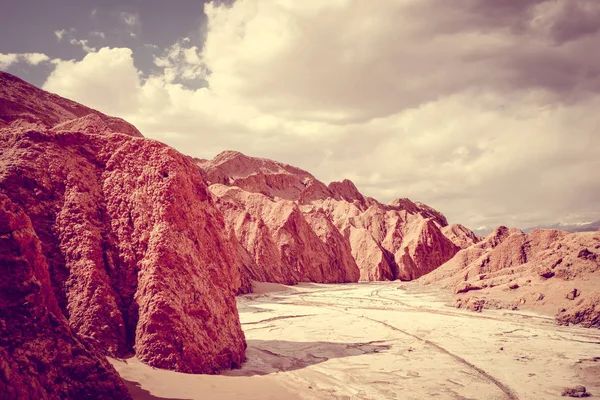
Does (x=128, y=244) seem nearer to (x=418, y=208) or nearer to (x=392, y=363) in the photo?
(x=392, y=363)

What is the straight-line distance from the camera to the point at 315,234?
43531mm

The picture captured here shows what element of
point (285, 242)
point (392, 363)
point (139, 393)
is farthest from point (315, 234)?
point (139, 393)

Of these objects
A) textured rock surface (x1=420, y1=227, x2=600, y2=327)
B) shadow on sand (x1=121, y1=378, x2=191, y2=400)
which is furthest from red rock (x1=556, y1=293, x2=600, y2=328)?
shadow on sand (x1=121, y1=378, x2=191, y2=400)

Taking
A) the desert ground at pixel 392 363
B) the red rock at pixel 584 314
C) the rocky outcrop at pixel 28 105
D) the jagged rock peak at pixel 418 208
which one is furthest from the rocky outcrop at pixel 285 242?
the jagged rock peak at pixel 418 208

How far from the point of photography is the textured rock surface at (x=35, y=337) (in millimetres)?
3375

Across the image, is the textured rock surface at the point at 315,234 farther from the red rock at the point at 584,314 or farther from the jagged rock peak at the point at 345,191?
the red rock at the point at 584,314

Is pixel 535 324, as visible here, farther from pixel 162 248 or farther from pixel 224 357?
pixel 162 248

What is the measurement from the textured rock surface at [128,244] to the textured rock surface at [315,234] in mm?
22122

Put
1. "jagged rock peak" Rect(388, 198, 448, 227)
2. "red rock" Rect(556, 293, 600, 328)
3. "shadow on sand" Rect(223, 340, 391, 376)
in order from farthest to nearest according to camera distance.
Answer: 1. "jagged rock peak" Rect(388, 198, 448, 227)
2. "red rock" Rect(556, 293, 600, 328)
3. "shadow on sand" Rect(223, 340, 391, 376)

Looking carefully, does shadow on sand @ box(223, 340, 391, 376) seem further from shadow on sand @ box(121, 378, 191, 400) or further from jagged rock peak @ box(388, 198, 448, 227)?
jagged rock peak @ box(388, 198, 448, 227)

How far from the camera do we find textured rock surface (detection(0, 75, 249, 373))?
5.73 metres

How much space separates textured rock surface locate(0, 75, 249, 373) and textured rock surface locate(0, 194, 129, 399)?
1.28 m

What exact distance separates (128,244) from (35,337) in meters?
2.95

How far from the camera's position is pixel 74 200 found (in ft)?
20.7
